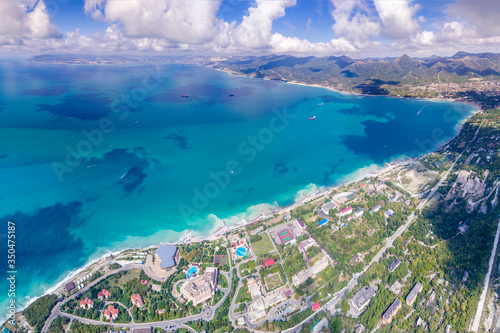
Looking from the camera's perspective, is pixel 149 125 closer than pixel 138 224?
No

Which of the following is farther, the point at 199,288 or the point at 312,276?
the point at 312,276

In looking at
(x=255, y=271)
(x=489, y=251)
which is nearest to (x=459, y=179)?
(x=489, y=251)

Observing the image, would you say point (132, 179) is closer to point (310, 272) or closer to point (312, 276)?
point (310, 272)

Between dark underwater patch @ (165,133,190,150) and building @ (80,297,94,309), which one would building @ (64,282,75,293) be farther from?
dark underwater patch @ (165,133,190,150)

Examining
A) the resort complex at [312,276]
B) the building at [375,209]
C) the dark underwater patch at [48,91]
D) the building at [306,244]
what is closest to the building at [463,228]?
the resort complex at [312,276]

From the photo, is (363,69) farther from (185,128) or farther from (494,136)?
(185,128)

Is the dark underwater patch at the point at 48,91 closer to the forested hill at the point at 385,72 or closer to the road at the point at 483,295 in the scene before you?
the forested hill at the point at 385,72

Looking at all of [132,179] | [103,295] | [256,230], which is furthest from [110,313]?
[132,179]
